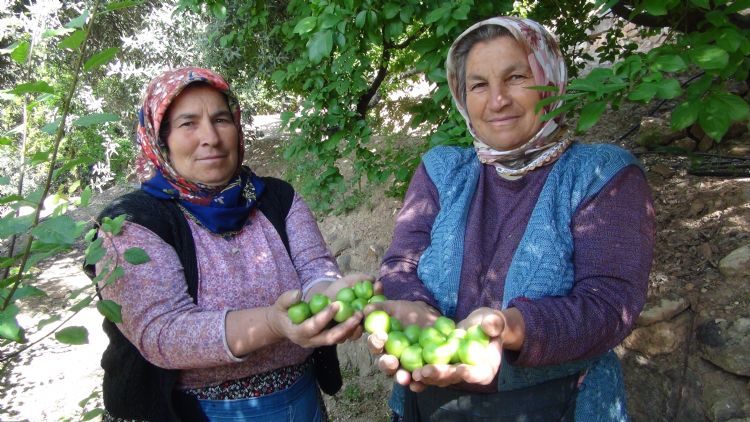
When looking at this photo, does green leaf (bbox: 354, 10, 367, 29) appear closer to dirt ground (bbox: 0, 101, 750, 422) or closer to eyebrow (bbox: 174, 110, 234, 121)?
eyebrow (bbox: 174, 110, 234, 121)

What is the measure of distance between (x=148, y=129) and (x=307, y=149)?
2.07 metres

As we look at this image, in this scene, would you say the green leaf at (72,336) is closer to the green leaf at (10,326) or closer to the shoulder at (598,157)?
the green leaf at (10,326)

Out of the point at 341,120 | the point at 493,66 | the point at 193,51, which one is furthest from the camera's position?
the point at 193,51

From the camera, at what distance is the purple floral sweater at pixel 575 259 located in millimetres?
1588

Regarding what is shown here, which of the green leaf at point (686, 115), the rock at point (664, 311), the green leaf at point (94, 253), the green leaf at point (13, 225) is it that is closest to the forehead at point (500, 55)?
the green leaf at point (686, 115)

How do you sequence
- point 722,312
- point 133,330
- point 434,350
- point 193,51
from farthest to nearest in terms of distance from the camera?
point 193,51 → point 722,312 → point 133,330 → point 434,350

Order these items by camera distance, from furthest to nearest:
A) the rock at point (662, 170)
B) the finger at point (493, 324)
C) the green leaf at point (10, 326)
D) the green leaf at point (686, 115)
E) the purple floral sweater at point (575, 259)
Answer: the rock at point (662, 170) → the green leaf at point (686, 115) → the purple floral sweater at point (575, 259) → the finger at point (493, 324) → the green leaf at point (10, 326)

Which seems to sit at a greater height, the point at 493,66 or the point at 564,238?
the point at 493,66

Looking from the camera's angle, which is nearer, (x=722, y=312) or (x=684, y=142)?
(x=722, y=312)

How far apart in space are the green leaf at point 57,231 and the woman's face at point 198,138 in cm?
78

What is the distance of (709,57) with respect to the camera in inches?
71.2

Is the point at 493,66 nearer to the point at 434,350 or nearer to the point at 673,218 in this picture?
the point at 434,350

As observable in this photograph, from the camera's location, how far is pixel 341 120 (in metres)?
4.02

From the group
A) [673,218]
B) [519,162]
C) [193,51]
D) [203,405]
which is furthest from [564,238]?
[193,51]
